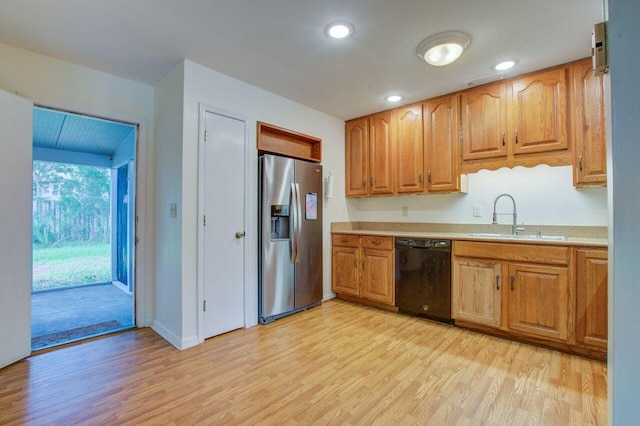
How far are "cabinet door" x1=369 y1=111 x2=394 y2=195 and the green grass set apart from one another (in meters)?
4.92

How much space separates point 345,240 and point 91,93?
3043 millimetres

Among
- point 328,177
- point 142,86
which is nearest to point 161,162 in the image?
point 142,86

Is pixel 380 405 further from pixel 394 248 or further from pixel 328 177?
pixel 328 177

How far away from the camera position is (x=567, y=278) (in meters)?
2.28

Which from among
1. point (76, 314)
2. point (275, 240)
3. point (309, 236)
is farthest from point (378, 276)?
point (76, 314)

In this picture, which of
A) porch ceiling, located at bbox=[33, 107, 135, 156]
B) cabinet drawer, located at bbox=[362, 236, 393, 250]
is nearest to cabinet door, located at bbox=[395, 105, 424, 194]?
cabinet drawer, located at bbox=[362, 236, 393, 250]

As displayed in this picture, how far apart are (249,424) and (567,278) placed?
2.53m

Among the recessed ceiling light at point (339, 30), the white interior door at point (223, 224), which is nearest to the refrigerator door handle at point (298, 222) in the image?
the white interior door at point (223, 224)

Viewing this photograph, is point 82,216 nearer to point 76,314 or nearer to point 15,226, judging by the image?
point 76,314

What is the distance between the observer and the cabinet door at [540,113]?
8.23ft

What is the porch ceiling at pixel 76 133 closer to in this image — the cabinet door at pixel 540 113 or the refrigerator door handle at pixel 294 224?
the refrigerator door handle at pixel 294 224

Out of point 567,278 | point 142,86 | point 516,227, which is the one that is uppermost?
point 142,86

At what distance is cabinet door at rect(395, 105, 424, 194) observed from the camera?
3381 mm

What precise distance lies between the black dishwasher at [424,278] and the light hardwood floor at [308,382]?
336 mm
